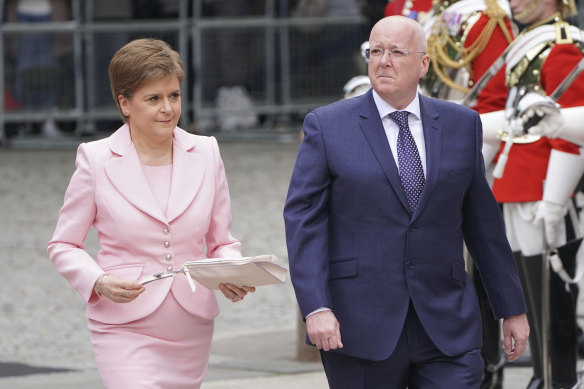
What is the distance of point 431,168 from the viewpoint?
4.18 meters

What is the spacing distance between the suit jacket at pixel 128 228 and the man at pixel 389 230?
0.35 meters

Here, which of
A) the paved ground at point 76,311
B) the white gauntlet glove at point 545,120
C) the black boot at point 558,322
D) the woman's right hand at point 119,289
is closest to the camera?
the woman's right hand at point 119,289

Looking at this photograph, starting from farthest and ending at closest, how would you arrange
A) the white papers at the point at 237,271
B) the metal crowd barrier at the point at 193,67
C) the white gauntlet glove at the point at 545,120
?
the metal crowd barrier at the point at 193,67
the white gauntlet glove at the point at 545,120
the white papers at the point at 237,271

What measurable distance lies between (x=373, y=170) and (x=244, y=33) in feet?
46.5

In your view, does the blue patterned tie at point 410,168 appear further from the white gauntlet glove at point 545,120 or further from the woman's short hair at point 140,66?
the white gauntlet glove at point 545,120

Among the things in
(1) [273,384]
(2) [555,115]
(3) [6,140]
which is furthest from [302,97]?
(2) [555,115]

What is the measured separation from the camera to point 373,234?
4141 millimetres

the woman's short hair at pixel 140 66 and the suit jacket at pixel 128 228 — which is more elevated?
the woman's short hair at pixel 140 66

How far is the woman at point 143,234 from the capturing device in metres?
4.23

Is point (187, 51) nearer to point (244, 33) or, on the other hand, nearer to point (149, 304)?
point (244, 33)

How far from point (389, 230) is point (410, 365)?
42 centimetres

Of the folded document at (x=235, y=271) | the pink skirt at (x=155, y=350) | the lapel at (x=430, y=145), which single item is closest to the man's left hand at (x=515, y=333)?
the lapel at (x=430, y=145)

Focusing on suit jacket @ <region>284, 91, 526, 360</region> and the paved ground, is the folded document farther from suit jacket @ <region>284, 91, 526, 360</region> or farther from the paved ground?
the paved ground

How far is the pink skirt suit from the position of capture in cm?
423
